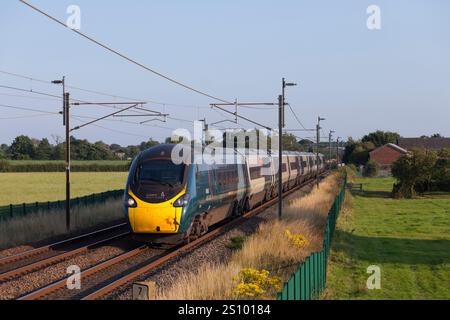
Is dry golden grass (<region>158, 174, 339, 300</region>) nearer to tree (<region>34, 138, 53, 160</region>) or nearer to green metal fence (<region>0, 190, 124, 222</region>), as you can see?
green metal fence (<region>0, 190, 124, 222</region>)

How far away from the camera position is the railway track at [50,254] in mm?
13023

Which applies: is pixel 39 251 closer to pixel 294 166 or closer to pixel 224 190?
pixel 224 190

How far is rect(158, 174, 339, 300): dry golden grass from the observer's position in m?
9.78

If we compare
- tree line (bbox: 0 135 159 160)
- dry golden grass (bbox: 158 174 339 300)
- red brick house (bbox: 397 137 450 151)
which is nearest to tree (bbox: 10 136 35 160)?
tree line (bbox: 0 135 159 160)

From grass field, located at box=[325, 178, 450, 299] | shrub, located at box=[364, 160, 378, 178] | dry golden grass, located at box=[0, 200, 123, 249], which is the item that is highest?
shrub, located at box=[364, 160, 378, 178]

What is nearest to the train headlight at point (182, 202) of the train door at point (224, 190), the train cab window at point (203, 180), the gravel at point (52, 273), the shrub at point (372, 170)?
the train cab window at point (203, 180)

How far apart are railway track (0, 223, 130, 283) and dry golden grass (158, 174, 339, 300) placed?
4.30 meters

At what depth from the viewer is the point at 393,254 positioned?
17.8 meters

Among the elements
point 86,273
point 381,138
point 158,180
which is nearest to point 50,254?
point 86,273

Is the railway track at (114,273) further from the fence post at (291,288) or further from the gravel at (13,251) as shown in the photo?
the fence post at (291,288)

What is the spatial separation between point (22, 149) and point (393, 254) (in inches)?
4271

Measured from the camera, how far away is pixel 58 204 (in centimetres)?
2428
